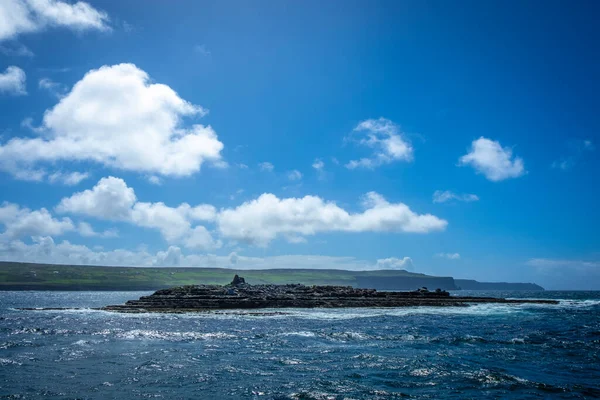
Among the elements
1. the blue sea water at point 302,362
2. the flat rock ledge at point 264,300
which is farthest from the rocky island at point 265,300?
the blue sea water at point 302,362

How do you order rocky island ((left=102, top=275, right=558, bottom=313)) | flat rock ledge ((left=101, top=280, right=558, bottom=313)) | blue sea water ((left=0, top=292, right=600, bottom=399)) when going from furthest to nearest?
rocky island ((left=102, top=275, right=558, bottom=313)), flat rock ledge ((left=101, top=280, right=558, bottom=313)), blue sea water ((left=0, top=292, right=600, bottom=399))

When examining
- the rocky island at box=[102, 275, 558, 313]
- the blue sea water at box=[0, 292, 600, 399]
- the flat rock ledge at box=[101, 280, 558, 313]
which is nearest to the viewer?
the blue sea water at box=[0, 292, 600, 399]

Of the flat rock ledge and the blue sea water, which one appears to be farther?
the flat rock ledge

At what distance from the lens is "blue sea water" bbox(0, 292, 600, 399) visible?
18.9 meters

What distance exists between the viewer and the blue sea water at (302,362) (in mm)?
18875

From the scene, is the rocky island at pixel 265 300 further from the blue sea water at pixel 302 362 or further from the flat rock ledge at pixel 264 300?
the blue sea water at pixel 302 362

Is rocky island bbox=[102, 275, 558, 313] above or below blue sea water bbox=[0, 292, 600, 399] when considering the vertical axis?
below

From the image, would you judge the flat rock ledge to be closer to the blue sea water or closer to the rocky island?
Answer: the rocky island

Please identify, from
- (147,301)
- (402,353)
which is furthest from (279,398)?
(147,301)

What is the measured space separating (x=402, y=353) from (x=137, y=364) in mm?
16527

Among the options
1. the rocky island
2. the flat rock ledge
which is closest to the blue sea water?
the flat rock ledge

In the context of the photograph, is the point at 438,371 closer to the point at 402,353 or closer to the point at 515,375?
the point at 515,375

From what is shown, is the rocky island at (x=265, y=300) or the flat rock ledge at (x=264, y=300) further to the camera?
the rocky island at (x=265, y=300)

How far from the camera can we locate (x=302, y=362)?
24938 mm
